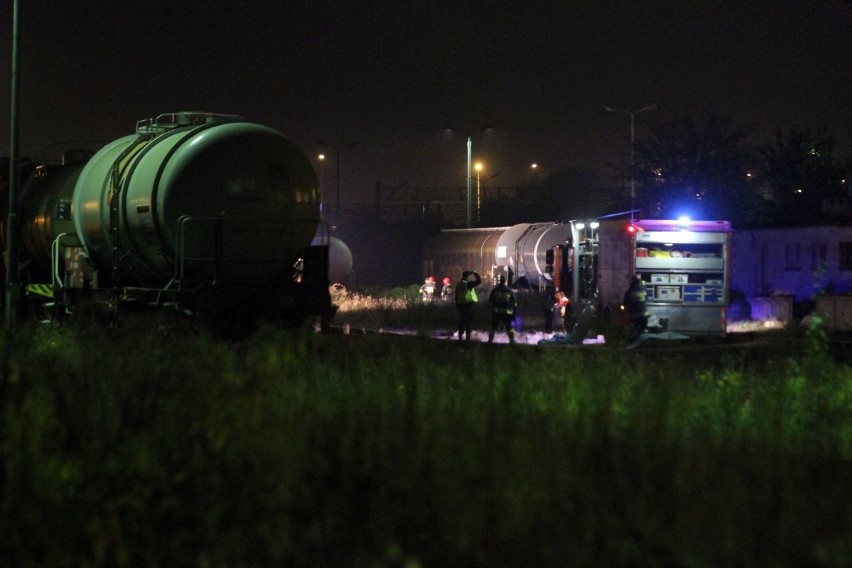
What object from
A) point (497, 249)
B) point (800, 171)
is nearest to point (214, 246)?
point (497, 249)

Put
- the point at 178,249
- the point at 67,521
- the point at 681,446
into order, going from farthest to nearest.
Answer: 1. the point at 178,249
2. the point at 681,446
3. the point at 67,521

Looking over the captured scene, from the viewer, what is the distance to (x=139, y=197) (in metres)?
18.3

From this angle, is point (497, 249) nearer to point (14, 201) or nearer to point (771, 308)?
point (771, 308)

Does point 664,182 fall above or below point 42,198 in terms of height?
above

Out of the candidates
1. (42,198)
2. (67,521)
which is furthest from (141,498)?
(42,198)

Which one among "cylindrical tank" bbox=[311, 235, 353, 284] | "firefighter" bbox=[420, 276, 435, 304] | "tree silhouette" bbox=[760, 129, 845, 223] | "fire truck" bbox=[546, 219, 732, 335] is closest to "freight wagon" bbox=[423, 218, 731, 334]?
"fire truck" bbox=[546, 219, 732, 335]

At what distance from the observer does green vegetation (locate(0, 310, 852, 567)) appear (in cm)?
610

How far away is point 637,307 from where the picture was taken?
22984 mm

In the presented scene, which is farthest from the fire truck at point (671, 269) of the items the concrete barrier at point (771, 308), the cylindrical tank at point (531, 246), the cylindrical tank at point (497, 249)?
the cylindrical tank at point (531, 246)

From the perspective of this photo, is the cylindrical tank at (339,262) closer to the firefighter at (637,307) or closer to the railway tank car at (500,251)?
the railway tank car at (500,251)

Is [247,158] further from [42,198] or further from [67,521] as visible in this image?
[67,521]

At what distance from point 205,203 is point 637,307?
912cm

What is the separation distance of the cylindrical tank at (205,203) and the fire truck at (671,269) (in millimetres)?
8392

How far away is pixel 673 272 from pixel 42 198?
1309 centimetres
